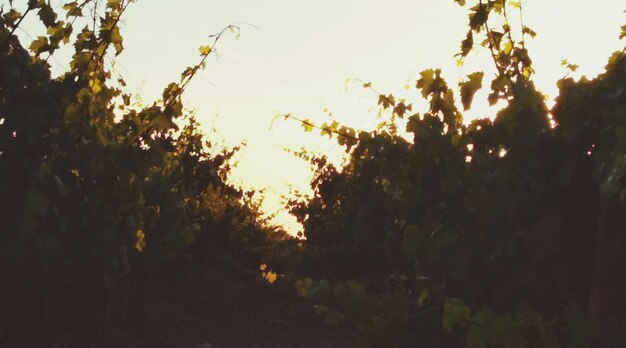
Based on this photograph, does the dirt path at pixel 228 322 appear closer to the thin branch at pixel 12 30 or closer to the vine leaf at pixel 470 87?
the thin branch at pixel 12 30

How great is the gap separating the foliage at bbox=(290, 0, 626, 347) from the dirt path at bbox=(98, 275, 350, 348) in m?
5.05

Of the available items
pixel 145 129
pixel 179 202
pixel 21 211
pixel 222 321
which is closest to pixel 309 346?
pixel 222 321

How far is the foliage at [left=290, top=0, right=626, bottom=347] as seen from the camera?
126 inches

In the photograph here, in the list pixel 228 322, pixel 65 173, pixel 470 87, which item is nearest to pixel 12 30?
pixel 65 173

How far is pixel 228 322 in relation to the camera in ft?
34.6

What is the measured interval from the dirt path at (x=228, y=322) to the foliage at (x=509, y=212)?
5053 millimetres

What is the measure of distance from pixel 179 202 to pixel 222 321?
5.50 feet

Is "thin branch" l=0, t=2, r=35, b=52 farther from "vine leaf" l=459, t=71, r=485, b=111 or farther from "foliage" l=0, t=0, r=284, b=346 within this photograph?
"vine leaf" l=459, t=71, r=485, b=111

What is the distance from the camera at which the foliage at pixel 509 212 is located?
10.5 ft

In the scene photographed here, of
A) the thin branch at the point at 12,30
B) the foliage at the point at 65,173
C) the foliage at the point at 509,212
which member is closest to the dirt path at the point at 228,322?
the foliage at the point at 65,173

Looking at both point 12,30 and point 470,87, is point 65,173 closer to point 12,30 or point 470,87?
point 12,30

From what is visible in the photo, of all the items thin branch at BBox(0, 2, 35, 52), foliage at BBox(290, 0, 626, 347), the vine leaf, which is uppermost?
thin branch at BBox(0, 2, 35, 52)

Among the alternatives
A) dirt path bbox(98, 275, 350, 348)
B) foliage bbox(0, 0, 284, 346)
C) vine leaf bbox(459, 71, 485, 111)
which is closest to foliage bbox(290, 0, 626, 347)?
vine leaf bbox(459, 71, 485, 111)

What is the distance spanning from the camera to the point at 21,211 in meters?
4.53
